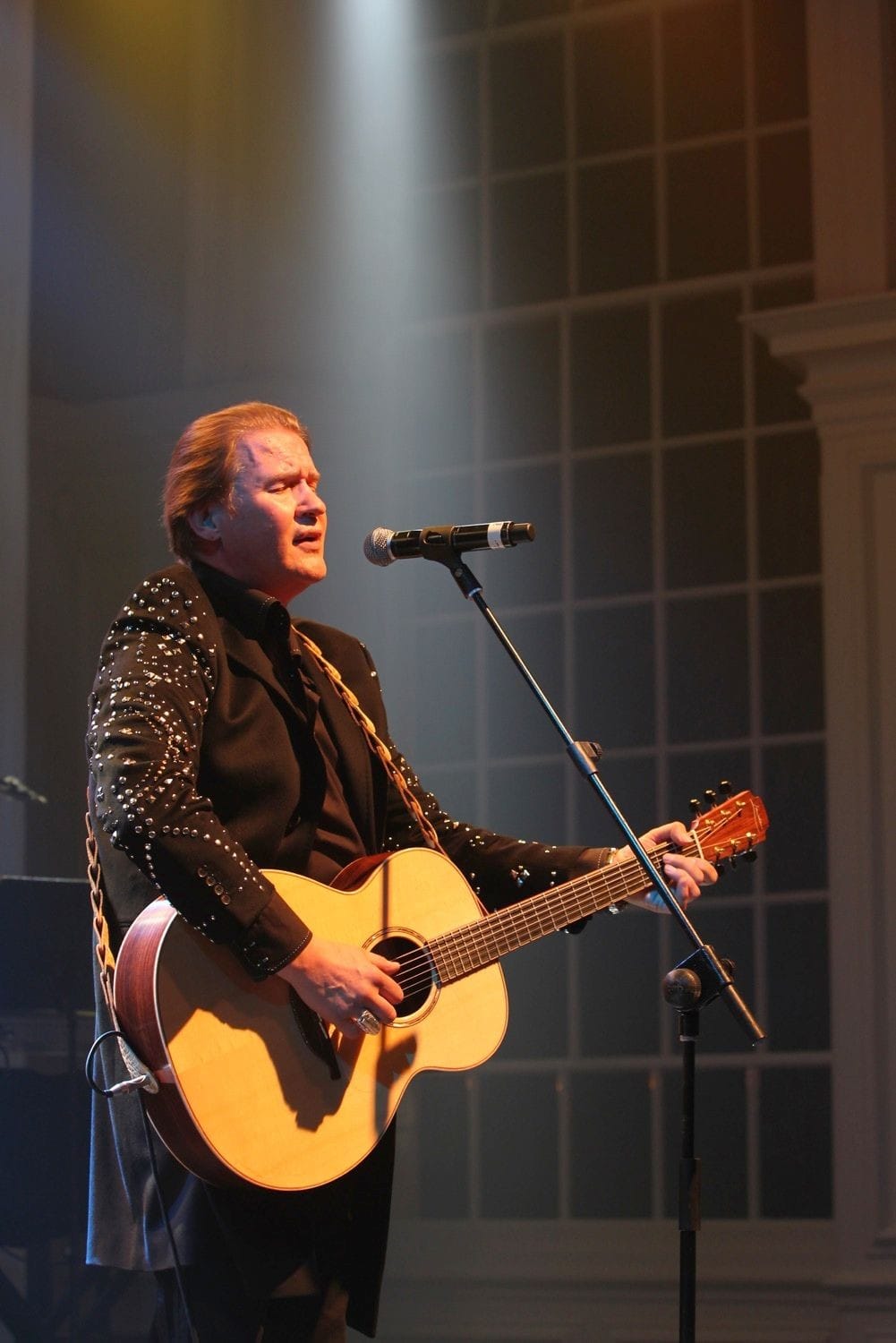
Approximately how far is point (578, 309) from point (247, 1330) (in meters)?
3.54

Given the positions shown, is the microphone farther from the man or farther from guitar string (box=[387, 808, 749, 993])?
guitar string (box=[387, 808, 749, 993])

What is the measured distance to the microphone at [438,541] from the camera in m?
2.59

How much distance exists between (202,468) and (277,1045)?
3.05 feet

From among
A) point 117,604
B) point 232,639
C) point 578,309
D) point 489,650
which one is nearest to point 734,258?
point 578,309

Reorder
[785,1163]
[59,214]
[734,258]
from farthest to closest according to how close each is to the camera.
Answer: [59,214] < [734,258] < [785,1163]

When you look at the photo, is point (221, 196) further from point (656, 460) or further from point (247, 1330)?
point (247, 1330)

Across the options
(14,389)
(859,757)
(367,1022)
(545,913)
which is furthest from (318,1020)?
(14,389)

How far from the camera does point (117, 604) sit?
5.30 meters

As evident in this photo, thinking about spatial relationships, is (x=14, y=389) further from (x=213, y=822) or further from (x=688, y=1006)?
(x=688, y=1006)

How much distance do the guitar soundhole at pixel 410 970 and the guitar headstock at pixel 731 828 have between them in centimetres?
46

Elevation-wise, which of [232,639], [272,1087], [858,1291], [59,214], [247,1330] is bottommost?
[858,1291]

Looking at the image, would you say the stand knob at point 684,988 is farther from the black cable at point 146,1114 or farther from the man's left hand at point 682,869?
the black cable at point 146,1114

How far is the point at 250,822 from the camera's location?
2.48m

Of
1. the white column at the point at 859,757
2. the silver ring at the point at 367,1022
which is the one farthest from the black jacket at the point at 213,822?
the white column at the point at 859,757
